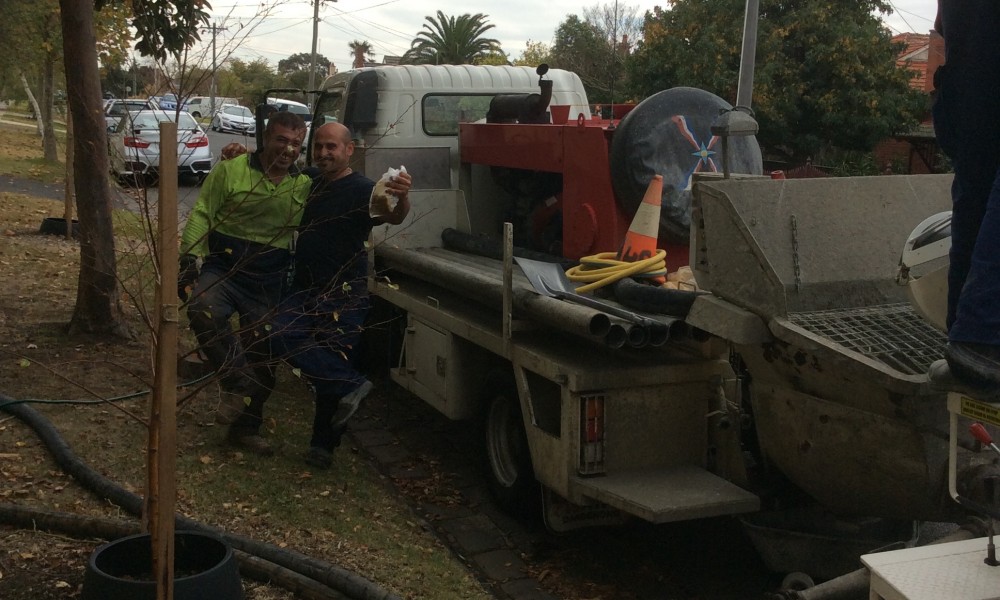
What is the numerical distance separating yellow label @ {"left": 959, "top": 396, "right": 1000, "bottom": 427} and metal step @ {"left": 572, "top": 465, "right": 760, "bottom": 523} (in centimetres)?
185

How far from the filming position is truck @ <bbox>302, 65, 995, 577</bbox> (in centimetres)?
383

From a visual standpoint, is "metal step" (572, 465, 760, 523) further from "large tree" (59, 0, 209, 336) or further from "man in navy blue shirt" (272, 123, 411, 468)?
"large tree" (59, 0, 209, 336)

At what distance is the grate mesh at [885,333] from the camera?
144 inches

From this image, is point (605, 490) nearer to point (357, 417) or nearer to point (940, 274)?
point (940, 274)

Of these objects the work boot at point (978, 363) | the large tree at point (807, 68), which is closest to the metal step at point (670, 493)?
the work boot at point (978, 363)

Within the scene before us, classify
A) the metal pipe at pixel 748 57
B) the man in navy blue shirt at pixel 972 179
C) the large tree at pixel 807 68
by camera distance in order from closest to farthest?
the man in navy blue shirt at pixel 972 179 < the metal pipe at pixel 748 57 < the large tree at pixel 807 68

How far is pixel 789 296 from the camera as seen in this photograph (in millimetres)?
3980

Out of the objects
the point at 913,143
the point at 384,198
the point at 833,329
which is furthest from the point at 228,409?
the point at 913,143

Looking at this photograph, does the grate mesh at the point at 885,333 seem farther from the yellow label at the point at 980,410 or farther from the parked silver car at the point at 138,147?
the parked silver car at the point at 138,147

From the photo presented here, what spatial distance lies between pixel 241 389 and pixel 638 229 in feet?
8.00

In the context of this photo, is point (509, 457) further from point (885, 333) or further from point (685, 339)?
point (885, 333)

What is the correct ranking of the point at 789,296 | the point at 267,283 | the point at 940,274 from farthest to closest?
the point at 267,283
the point at 789,296
the point at 940,274

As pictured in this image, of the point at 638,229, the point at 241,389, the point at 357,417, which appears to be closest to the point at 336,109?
the point at 357,417

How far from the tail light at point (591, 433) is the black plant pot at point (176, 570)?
1740 millimetres
